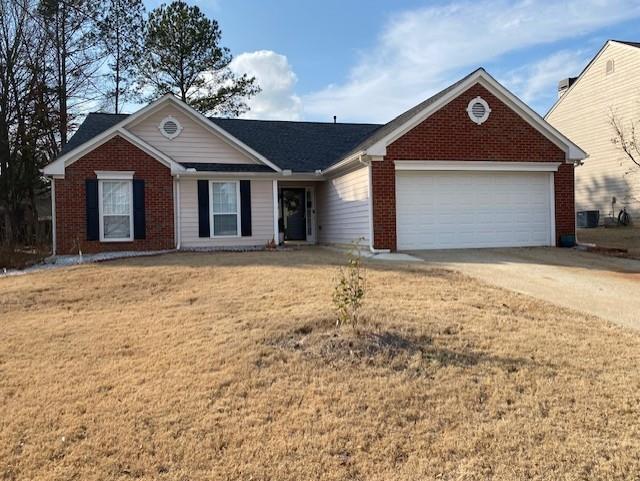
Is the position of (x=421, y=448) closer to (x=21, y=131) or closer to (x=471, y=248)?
(x=471, y=248)

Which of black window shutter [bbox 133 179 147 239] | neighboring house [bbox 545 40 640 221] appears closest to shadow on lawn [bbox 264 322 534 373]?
black window shutter [bbox 133 179 147 239]

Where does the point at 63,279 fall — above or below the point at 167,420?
above

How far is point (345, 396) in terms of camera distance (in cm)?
461

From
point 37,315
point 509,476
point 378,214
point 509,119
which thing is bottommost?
point 509,476

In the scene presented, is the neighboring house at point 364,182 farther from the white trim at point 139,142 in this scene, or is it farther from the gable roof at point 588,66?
the gable roof at point 588,66

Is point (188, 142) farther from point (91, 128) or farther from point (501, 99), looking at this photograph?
point (501, 99)

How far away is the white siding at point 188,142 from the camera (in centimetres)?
1617

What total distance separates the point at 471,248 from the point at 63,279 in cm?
983

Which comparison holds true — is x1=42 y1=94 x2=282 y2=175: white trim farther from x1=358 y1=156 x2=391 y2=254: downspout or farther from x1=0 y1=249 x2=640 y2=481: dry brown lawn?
x1=0 y1=249 x2=640 y2=481: dry brown lawn

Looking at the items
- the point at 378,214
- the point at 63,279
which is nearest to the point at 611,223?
the point at 378,214

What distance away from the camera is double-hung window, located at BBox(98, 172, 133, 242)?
14727 mm

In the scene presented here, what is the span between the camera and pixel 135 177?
49.1 feet

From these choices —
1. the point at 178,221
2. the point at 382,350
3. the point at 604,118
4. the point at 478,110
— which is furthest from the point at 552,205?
the point at 604,118

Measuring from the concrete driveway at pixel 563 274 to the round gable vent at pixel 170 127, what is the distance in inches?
315
